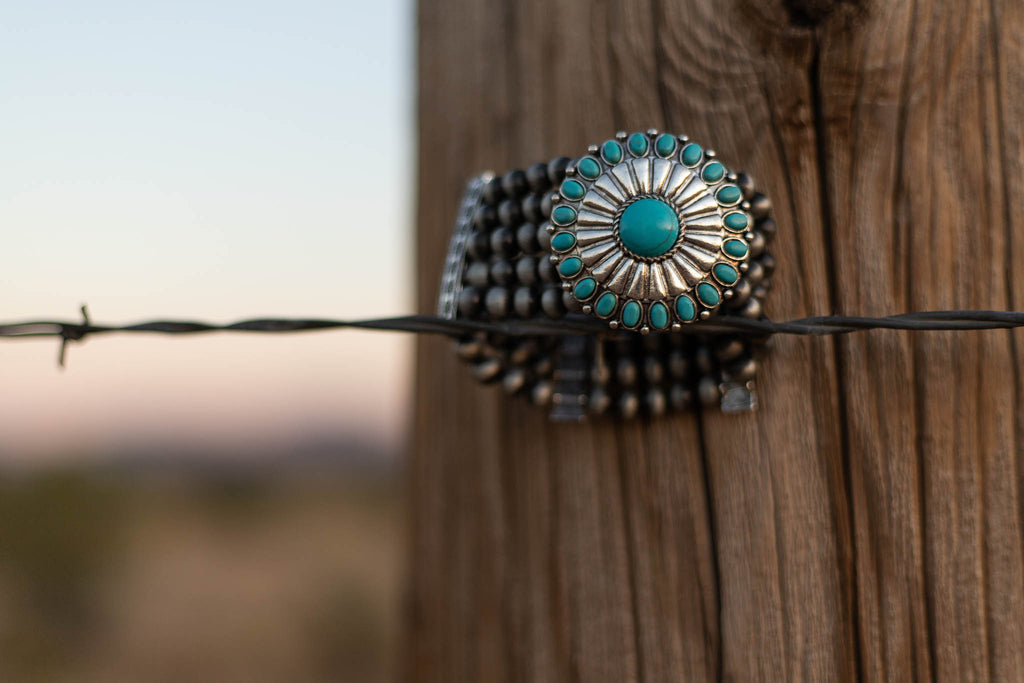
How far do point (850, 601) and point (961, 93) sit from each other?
2.46 ft

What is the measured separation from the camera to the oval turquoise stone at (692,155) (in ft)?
3.43

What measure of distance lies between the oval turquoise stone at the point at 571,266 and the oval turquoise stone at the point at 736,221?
0.22m

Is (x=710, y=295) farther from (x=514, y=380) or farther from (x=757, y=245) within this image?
(x=514, y=380)

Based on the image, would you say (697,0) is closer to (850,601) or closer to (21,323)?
(850,601)

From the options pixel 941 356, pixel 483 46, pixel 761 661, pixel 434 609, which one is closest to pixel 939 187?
pixel 941 356

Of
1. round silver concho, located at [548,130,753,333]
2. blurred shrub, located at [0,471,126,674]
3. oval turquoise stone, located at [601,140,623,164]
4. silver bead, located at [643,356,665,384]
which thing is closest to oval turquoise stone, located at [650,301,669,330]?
round silver concho, located at [548,130,753,333]

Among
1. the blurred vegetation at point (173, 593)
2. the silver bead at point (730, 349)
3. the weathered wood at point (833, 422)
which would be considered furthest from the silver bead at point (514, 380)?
the blurred vegetation at point (173, 593)

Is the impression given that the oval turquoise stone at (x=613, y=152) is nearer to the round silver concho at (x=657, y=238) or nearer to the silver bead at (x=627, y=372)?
the round silver concho at (x=657, y=238)

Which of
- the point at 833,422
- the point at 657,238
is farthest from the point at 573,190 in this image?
the point at 833,422

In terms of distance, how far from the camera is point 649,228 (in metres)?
1.03

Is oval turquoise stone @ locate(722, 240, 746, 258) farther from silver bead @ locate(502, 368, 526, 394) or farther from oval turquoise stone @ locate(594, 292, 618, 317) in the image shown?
silver bead @ locate(502, 368, 526, 394)

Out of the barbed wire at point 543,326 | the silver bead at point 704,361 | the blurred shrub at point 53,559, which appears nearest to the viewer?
the barbed wire at point 543,326

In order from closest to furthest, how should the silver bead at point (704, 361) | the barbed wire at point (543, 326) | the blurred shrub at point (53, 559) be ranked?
the barbed wire at point (543, 326) < the silver bead at point (704, 361) < the blurred shrub at point (53, 559)

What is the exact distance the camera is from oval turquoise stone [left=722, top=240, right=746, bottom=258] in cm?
104
